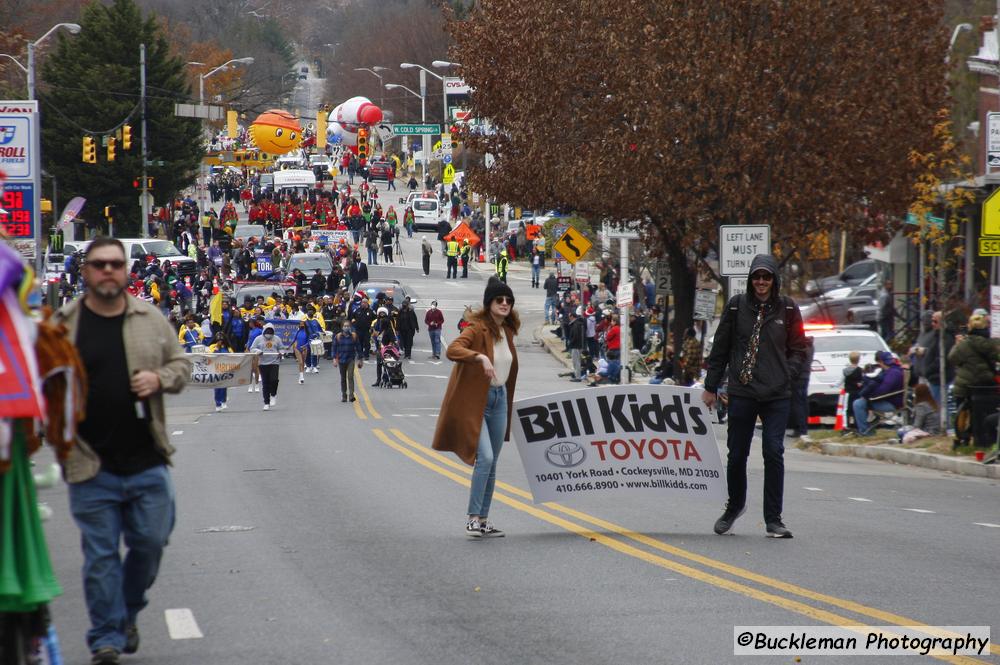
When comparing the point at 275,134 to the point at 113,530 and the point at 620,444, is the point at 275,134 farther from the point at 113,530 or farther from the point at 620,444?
the point at 113,530

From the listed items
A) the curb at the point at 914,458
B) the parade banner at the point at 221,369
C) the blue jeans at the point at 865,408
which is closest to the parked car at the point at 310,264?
the parade banner at the point at 221,369

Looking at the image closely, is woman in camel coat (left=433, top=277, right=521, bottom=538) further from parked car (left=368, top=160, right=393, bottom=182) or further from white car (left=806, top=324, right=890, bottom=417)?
parked car (left=368, top=160, right=393, bottom=182)

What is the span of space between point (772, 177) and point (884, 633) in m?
22.1

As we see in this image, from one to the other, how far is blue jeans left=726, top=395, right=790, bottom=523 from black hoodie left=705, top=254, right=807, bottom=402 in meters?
0.09

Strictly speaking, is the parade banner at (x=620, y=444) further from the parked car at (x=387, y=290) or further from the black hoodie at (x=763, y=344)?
the parked car at (x=387, y=290)

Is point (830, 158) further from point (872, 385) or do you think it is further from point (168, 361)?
point (168, 361)

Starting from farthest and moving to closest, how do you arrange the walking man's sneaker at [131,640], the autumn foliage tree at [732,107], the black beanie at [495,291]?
the autumn foliage tree at [732,107], the black beanie at [495,291], the walking man's sneaker at [131,640]

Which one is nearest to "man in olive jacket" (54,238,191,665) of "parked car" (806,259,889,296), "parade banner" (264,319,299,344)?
"parade banner" (264,319,299,344)

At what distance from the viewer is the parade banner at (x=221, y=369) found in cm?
3172

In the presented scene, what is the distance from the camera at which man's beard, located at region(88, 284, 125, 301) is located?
22.1 feet

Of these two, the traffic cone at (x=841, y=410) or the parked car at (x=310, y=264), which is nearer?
→ the traffic cone at (x=841, y=410)

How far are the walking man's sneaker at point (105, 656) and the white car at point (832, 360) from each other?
20.2m

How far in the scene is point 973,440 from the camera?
19.3m

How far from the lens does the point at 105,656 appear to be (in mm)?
6859
